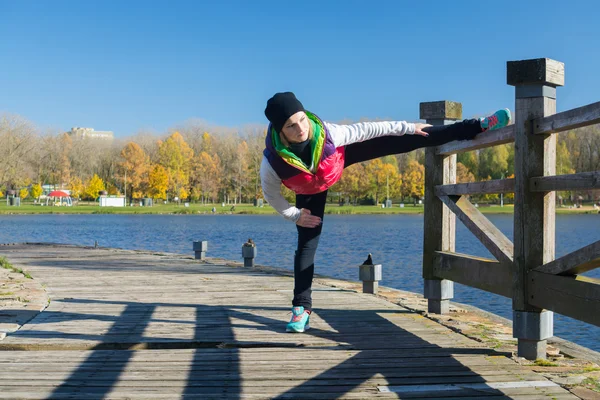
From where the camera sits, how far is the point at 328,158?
186 inches

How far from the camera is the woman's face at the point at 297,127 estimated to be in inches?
179

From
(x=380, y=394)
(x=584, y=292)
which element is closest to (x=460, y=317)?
(x=584, y=292)

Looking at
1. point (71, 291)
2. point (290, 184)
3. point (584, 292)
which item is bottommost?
point (71, 291)

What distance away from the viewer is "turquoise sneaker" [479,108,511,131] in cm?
500

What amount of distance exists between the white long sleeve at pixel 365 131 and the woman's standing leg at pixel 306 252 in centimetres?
71

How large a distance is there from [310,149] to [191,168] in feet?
336

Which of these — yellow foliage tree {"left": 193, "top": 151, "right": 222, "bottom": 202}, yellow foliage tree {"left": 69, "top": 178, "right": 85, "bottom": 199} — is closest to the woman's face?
yellow foliage tree {"left": 193, "top": 151, "right": 222, "bottom": 202}

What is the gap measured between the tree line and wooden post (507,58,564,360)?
88501 millimetres

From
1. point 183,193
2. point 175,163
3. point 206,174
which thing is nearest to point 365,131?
point 175,163

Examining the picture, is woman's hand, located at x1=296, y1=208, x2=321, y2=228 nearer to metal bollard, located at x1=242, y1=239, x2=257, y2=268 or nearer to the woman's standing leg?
the woman's standing leg

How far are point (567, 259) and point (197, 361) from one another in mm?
2542

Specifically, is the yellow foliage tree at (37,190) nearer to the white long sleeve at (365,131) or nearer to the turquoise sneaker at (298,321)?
the turquoise sneaker at (298,321)

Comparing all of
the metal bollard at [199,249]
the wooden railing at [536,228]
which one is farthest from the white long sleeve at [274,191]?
the metal bollard at [199,249]

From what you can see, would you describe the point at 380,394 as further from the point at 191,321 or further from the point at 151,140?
the point at 151,140
